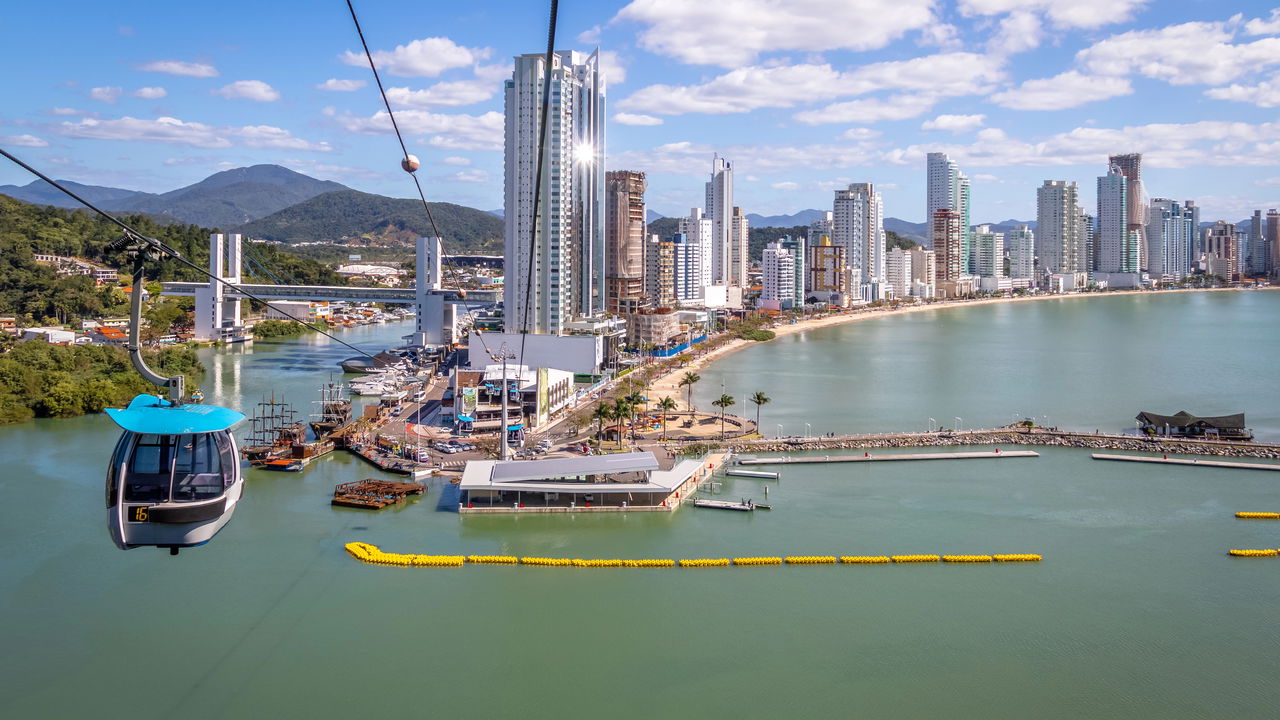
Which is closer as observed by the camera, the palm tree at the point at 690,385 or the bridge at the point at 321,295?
the palm tree at the point at 690,385

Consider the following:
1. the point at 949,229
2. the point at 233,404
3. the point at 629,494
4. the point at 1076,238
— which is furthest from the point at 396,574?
the point at 1076,238

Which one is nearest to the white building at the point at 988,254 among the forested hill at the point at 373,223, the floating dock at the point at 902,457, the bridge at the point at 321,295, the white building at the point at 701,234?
the white building at the point at 701,234

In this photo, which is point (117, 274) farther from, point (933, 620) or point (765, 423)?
point (933, 620)

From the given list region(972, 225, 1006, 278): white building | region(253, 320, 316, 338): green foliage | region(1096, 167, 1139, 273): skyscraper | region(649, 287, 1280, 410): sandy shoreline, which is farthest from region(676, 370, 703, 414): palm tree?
region(1096, 167, 1139, 273): skyscraper

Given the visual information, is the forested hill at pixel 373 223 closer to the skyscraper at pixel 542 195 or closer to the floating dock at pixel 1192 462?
the skyscraper at pixel 542 195

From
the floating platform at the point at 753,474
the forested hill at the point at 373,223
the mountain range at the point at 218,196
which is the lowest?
the floating platform at the point at 753,474

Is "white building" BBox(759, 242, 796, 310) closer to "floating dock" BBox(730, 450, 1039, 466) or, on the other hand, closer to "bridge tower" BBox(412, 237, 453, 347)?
"bridge tower" BBox(412, 237, 453, 347)
